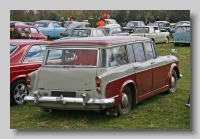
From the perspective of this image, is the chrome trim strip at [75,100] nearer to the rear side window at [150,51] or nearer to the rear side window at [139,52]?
the rear side window at [139,52]

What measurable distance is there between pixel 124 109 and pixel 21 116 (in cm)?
189

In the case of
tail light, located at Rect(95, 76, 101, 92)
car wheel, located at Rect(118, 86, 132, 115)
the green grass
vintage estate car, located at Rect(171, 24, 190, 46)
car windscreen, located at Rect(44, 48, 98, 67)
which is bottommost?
the green grass

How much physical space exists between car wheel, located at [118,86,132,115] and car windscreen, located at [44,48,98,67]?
805 mm

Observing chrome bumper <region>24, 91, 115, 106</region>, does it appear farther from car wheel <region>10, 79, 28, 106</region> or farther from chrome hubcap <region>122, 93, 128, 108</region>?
car wheel <region>10, 79, 28, 106</region>

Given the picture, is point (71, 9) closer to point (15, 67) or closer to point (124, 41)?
point (124, 41)

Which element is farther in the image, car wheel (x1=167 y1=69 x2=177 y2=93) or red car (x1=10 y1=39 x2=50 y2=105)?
car wheel (x1=167 y1=69 x2=177 y2=93)

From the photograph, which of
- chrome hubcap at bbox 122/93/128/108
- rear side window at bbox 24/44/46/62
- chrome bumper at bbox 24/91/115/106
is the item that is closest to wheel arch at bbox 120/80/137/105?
chrome hubcap at bbox 122/93/128/108

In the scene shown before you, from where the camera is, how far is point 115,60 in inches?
265

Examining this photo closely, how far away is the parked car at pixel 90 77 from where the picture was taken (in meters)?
6.25

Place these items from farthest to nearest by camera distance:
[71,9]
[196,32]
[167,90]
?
1. [167,90]
2. [71,9]
3. [196,32]

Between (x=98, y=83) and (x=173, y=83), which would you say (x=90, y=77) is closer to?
(x=98, y=83)

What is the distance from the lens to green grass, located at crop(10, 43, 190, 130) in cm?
643

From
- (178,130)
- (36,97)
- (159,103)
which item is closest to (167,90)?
(159,103)

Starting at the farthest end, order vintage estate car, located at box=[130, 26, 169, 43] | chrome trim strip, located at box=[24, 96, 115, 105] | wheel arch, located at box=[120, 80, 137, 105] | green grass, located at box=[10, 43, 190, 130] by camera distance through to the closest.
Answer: vintage estate car, located at box=[130, 26, 169, 43], wheel arch, located at box=[120, 80, 137, 105], green grass, located at box=[10, 43, 190, 130], chrome trim strip, located at box=[24, 96, 115, 105]
